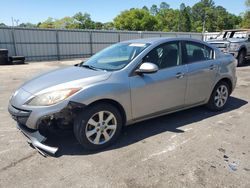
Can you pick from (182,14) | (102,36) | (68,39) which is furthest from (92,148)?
(182,14)

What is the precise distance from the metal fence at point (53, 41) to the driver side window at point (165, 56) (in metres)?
15.9

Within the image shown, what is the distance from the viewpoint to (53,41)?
19547 mm

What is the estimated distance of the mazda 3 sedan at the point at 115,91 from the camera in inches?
127

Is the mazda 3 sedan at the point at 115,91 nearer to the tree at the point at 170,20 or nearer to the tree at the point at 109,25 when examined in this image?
the tree at the point at 109,25

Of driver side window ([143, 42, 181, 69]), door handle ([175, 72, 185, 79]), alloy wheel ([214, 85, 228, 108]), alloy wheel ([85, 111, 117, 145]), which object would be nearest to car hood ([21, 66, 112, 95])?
alloy wheel ([85, 111, 117, 145])

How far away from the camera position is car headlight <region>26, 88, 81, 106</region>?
125 inches

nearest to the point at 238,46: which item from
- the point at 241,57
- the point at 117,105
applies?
the point at 241,57

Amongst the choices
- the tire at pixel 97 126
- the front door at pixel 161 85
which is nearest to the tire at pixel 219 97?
the front door at pixel 161 85

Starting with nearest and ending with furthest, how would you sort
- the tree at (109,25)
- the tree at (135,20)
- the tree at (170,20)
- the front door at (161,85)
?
1. the front door at (161,85)
2. the tree at (135,20)
3. the tree at (109,25)
4. the tree at (170,20)

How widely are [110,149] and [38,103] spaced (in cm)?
119

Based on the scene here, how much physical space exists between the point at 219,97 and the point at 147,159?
2668mm

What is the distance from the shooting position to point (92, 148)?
136 inches

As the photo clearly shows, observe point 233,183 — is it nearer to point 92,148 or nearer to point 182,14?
point 92,148

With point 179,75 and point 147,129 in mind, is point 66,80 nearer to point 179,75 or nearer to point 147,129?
point 147,129
